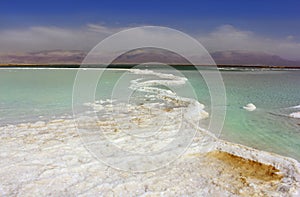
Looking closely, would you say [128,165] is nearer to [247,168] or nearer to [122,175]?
[122,175]

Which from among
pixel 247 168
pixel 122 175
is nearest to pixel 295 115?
pixel 247 168

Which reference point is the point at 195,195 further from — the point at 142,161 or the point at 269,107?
the point at 269,107

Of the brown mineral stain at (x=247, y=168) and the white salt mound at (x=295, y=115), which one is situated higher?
the white salt mound at (x=295, y=115)

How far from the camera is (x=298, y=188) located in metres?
3.68

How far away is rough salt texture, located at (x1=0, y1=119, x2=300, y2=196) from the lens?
3.55 meters

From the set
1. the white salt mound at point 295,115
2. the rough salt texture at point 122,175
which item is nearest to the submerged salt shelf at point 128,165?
the rough salt texture at point 122,175

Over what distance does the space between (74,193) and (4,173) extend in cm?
140

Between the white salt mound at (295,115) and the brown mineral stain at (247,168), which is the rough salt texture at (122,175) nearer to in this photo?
the brown mineral stain at (247,168)

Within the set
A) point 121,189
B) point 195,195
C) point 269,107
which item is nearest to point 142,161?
point 121,189

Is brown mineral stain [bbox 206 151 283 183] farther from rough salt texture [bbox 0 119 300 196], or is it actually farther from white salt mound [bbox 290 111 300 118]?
white salt mound [bbox 290 111 300 118]

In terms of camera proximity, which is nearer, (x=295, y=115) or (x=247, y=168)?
(x=247, y=168)

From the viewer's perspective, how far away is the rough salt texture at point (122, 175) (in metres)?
3.55

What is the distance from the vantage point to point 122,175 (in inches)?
158

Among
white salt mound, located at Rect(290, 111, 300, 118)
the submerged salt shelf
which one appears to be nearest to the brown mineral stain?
the submerged salt shelf
